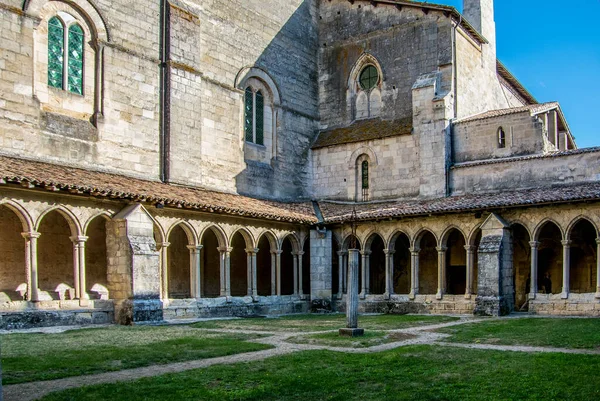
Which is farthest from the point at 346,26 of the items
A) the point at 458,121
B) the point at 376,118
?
the point at 458,121

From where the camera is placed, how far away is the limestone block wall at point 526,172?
2316 cm

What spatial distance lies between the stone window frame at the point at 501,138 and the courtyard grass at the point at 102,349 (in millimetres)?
14405

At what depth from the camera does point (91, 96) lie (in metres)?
21.6

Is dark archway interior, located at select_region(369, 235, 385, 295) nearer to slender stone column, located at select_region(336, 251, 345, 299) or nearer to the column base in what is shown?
slender stone column, located at select_region(336, 251, 345, 299)

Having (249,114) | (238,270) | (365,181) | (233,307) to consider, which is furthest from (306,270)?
(249,114)

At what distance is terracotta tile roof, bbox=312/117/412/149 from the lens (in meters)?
27.9

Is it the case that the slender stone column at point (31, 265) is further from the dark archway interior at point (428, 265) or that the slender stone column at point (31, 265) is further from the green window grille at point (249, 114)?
the dark archway interior at point (428, 265)

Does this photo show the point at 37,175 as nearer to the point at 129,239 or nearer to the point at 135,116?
the point at 129,239

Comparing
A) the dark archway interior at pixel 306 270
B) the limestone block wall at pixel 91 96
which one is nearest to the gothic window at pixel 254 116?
the dark archway interior at pixel 306 270

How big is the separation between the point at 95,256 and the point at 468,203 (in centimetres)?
1222

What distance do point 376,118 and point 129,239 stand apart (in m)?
13.9

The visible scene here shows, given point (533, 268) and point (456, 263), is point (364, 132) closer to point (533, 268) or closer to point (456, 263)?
point (456, 263)

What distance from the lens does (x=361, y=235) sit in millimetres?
25938

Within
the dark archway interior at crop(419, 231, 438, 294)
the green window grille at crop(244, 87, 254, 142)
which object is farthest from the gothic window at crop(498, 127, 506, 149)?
the green window grille at crop(244, 87, 254, 142)
